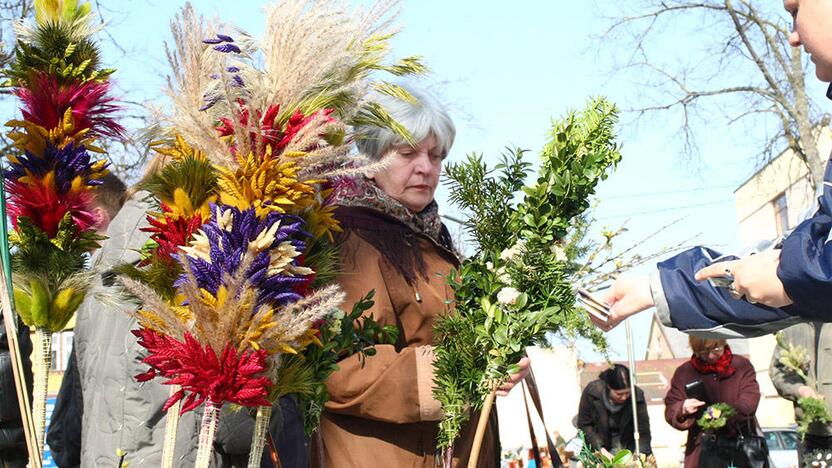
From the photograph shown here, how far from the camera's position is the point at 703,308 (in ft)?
8.00

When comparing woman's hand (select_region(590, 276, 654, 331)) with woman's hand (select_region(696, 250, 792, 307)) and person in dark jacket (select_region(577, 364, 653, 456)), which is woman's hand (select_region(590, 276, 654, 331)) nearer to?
woman's hand (select_region(696, 250, 792, 307))

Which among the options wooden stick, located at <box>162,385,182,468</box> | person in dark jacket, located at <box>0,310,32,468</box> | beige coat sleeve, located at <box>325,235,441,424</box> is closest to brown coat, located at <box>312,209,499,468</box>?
beige coat sleeve, located at <box>325,235,441,424</box>

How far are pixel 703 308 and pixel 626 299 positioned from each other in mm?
168

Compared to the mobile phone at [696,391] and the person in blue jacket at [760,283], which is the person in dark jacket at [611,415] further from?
the person in blue jacket at [760,283]

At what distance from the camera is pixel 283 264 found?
2244 millimetres

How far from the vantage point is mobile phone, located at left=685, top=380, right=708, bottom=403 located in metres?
8.52

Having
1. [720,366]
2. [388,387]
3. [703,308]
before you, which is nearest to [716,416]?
[720,366]

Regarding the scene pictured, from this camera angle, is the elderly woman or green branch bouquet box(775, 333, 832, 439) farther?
green branch bouquet box(775, 333, 832, 439)

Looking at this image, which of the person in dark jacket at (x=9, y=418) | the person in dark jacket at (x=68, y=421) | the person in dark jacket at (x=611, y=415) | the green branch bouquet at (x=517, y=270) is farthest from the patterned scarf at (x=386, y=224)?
the person in dark jacket at (x=611, y=415)

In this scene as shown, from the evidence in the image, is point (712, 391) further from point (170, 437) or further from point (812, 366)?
point (170, 437)

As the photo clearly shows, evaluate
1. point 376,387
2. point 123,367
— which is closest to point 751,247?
point 376,387

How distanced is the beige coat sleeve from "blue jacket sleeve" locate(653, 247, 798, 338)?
100 centimetres

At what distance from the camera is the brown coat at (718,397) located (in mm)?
8305

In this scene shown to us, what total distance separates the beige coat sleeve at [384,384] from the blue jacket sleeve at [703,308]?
39.4 inches
